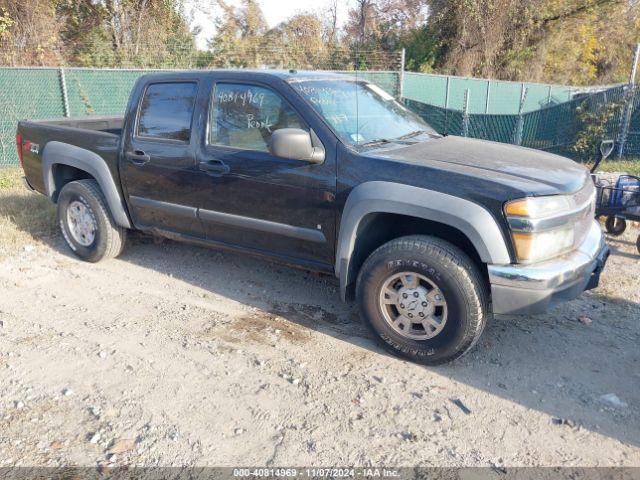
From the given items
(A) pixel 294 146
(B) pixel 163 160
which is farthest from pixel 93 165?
(A) pixel 294 146

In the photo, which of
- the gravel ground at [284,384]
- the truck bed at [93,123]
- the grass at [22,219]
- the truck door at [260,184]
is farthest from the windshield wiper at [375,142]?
the grass at [22,219]

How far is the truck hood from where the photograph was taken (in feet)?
11.0

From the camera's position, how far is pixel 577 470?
268 centimetres

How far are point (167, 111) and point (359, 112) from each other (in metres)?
1.69

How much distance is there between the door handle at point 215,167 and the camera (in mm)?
4262

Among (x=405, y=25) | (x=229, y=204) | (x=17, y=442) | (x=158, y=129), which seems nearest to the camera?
(x=17, y=442)

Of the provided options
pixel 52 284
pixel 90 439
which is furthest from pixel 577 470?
pixel 52 284

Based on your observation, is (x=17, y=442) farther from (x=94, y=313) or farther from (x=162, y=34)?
(x=162, y=34)

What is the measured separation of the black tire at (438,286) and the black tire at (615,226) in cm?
364

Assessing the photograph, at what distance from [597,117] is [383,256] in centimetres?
964

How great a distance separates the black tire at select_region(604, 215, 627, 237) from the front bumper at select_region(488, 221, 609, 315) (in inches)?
128

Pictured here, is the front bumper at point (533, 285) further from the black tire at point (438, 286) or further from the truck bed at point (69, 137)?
the truck bed at point (69, 137)

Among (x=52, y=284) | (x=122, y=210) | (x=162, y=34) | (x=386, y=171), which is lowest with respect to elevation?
(x=52, y=284)

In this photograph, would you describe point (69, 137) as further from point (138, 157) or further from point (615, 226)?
point (615, 226)
